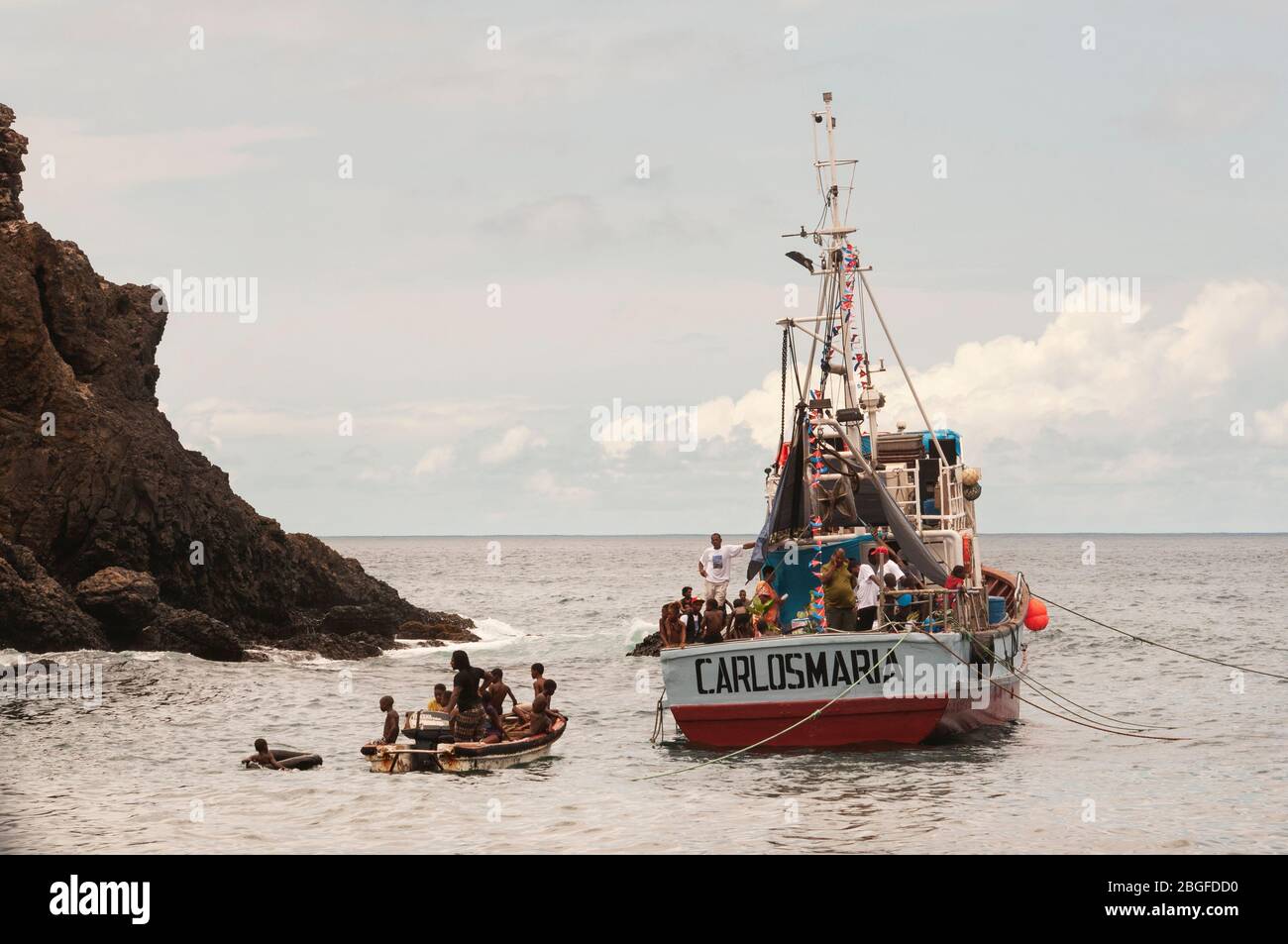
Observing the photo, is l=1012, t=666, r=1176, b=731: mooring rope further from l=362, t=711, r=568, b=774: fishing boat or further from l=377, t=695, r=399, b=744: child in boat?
l=377, t=695, r=399, b=744: child in boat

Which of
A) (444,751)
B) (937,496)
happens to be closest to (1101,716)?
(937,496)

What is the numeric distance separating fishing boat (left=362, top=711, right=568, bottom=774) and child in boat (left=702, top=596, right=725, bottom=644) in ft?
12.0

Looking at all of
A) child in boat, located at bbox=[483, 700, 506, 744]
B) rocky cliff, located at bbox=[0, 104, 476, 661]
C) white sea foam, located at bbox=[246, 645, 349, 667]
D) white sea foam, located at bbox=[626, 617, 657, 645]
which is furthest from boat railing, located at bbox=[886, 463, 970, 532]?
white sea foam, located at bbox=[626, 617, 657, 645]

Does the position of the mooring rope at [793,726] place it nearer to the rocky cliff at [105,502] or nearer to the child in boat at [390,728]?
the child in boat at [390,728]

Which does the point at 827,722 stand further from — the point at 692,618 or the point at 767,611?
the point at 692,618

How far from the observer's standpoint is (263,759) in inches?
948

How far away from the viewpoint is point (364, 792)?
70.2ft

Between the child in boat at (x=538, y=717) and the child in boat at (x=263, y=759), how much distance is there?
168 inches

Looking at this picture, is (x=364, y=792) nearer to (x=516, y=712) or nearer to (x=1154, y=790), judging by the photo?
(x=516, y=712)

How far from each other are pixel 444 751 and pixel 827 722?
243 inches

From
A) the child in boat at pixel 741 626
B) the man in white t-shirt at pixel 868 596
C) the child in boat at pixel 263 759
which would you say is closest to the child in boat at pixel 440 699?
the child in boat at pixel 263 759

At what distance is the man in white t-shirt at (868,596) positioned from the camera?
22219mm
